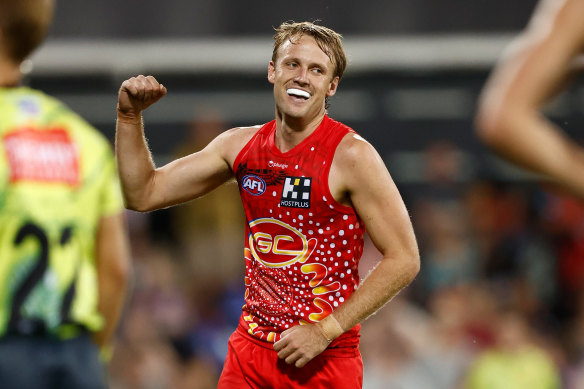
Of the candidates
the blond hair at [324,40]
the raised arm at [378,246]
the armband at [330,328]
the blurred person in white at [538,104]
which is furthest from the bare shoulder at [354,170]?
the blurred person in white at [538,104]

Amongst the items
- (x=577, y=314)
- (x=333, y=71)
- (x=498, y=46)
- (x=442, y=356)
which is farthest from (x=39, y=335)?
(x=498, y=46)

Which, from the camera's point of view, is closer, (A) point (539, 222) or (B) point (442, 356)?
(B) point (442, 356)

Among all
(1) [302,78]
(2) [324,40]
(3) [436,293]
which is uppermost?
(2) [324,40]

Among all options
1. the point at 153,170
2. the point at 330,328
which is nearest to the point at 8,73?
the point at 153,170

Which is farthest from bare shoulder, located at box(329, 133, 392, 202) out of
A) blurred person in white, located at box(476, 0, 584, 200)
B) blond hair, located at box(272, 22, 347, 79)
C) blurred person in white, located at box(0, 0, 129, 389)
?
blurred person in white, located at box(476, 0, 584, 200)

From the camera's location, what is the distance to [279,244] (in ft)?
12.6

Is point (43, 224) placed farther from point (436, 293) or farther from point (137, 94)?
point (436, 293)

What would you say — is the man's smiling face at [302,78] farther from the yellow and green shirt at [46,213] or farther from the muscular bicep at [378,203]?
the yellow and green shirt at [46,213]

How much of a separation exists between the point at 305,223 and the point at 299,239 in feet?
0.23

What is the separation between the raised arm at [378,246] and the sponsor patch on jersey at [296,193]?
0.39ft

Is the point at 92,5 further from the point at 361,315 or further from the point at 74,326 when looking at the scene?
the point at 74,326

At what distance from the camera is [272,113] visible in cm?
1027

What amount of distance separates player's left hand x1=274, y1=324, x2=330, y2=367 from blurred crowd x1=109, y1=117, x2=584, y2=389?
3899 millimetres

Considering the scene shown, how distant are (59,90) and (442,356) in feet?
16.8
